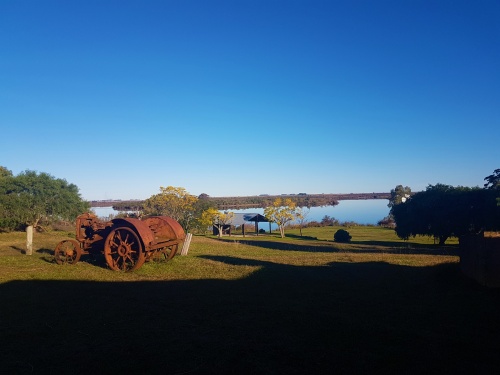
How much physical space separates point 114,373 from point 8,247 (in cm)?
1896

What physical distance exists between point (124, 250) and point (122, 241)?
12.9 inches

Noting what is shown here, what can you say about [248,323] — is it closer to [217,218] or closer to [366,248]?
[366,248]

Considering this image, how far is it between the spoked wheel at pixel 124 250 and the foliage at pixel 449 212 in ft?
81.6

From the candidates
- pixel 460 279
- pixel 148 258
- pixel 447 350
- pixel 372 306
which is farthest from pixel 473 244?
pixel 148 258

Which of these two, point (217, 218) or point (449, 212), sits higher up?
point (449, 212)

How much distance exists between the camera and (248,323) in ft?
22.1

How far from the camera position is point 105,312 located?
7652mm

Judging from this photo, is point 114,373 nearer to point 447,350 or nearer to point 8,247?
point 447,350

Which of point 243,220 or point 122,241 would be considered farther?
point 243,220

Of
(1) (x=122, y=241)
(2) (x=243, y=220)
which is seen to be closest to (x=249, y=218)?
(2) (x=243, y=220)

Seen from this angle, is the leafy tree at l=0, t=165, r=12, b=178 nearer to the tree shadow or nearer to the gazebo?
the tree shadow

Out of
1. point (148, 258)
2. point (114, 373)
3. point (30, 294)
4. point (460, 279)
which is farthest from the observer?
point (148, 258)

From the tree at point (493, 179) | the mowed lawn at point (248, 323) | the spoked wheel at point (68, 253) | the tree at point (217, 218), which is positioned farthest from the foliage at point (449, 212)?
the spoked wheel at point (68, 253)

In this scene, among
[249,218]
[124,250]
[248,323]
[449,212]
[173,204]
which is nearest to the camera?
[248,323]
